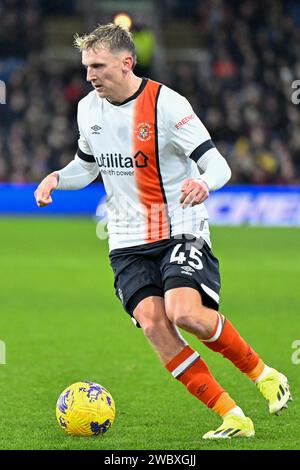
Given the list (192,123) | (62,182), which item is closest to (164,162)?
(192,123)

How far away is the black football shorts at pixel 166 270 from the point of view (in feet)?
18.6

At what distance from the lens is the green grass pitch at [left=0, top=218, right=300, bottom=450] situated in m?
5.83

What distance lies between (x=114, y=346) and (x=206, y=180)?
4005 mm

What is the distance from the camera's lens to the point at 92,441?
18.3 feet


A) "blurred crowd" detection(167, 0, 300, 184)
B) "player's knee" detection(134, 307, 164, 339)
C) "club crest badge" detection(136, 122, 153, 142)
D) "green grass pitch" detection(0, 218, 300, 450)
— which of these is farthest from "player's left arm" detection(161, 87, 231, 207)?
"blurred crowd" detection(167, 0, 300, 184)

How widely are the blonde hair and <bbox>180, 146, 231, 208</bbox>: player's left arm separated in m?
0.71

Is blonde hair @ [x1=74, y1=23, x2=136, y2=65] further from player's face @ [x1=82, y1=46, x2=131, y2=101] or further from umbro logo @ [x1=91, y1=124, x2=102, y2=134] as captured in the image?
umbro logo @ [x1=91, y1=124, x2=102, y2=134]

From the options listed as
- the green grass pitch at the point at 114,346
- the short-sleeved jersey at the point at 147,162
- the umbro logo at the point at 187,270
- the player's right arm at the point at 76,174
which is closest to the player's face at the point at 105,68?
the short-sleeved jersey at the point at 147,162

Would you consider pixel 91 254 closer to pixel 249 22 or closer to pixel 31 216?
pixel 31 216

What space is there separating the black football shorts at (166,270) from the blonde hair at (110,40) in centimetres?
110

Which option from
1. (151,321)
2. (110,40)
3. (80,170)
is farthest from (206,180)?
(80,170)

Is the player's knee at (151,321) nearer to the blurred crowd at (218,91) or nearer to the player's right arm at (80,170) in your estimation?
the player's right arm at (80,170)

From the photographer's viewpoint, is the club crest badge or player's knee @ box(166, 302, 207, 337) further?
the club crest badge

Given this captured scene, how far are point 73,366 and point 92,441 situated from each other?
102 inches
